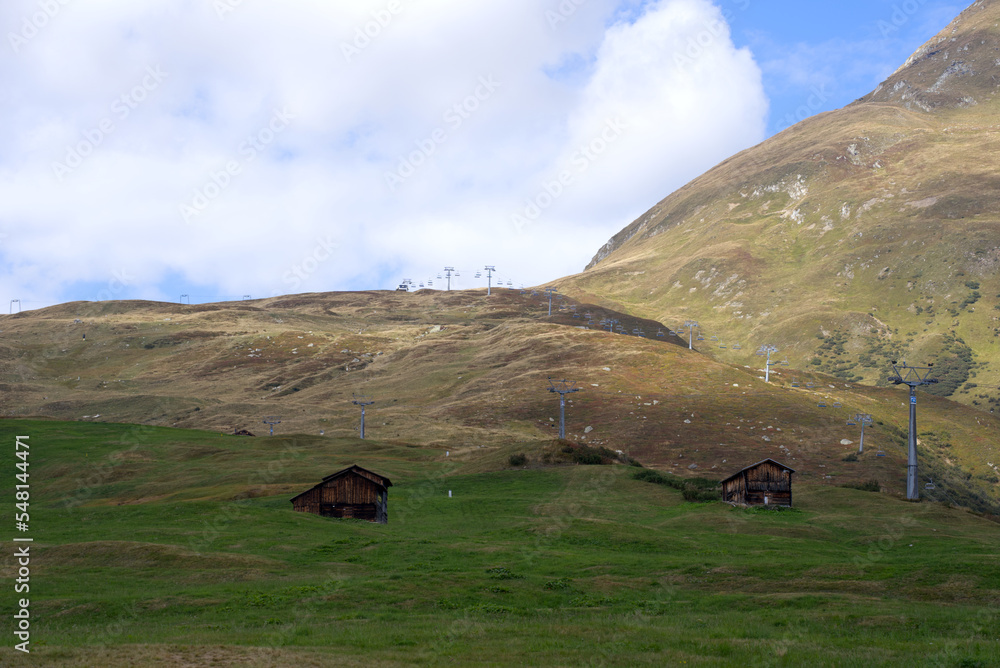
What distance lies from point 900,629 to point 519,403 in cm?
12673

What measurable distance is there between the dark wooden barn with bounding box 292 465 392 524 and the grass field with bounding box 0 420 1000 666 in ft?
8.46

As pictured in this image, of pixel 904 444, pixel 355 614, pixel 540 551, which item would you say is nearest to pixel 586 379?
pixel 904 444

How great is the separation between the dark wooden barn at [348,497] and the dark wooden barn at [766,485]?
36.6m

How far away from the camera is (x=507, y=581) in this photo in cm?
4138

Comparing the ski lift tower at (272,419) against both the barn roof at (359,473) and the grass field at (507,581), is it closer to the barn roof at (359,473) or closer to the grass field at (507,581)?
the grass field at (507,581)

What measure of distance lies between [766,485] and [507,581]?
48.4 meters

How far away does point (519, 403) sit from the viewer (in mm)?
154875

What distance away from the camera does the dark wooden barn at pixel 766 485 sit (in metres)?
81.4

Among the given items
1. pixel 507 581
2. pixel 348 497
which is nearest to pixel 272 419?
pixel 348 497

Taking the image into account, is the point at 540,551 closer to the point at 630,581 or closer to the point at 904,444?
the point at 630,581

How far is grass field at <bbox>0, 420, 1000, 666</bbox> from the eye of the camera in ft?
85.0

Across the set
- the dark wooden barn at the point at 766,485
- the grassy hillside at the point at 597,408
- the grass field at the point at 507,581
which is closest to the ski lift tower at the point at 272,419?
the grassy hillside at the point at 597,408

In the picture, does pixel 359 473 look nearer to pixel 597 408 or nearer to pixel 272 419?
pixel 597 408

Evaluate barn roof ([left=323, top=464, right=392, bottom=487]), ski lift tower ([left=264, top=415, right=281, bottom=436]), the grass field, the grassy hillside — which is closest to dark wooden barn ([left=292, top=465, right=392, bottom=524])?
barn roof ([left=323, top=464, right=392, bottom=487])
